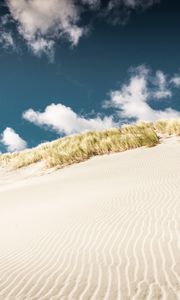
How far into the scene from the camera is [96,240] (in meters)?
7.40

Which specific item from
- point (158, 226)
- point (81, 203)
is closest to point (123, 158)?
point (81, 203)

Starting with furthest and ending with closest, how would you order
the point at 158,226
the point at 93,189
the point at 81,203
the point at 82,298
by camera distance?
the point at 93,189 < the point at 81,203 < the point at 158,226 < the point at 82,298

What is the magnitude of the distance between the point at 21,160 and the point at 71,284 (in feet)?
79.2

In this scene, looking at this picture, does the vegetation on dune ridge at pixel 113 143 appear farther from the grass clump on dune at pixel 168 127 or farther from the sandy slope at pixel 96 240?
the sandy slope at pixel 96 240

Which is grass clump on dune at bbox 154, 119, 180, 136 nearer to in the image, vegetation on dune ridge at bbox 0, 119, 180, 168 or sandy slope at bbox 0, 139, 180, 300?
vegetation on dune ridge at bbox 0, 119, 180, 168

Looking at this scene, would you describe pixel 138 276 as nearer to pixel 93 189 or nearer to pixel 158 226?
pixel 158 226

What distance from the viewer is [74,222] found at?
9.27 m

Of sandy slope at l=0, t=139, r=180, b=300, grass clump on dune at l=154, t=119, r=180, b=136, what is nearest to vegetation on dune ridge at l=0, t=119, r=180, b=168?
grass clump on dune at l=154, t=119, r=180, b=136

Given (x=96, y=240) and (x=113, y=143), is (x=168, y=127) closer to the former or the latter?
(x=113, y=143)

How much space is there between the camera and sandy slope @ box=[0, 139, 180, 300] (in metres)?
4.99

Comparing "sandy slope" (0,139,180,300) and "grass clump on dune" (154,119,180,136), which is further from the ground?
"grass clump on dune" (154,119,180,136)

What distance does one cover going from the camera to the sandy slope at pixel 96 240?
16.4 feet

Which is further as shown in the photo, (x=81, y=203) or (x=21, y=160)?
(x=21, y=160)

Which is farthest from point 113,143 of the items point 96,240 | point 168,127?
point 96,240
